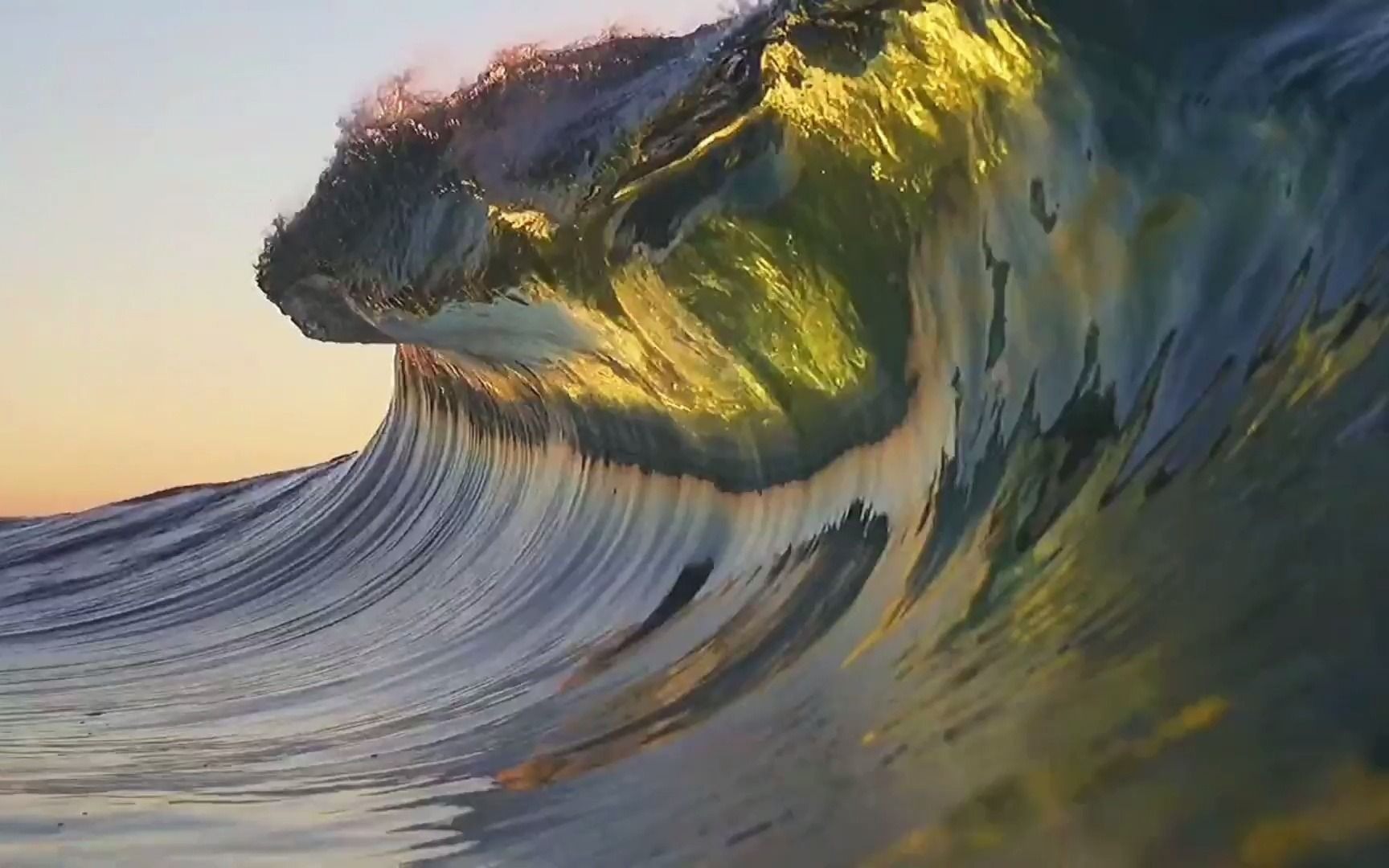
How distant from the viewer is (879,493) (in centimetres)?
182

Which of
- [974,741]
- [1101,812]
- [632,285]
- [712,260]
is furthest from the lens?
[632,285]

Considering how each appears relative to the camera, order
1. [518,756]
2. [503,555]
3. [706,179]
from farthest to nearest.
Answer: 1. [503,555]
2. [706,179]
3. [518,756]

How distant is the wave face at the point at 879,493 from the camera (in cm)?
100

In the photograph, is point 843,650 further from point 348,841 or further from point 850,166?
point 850,166

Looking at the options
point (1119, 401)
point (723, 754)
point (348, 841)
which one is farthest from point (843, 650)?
point (348, 841)

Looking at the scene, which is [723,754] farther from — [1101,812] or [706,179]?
[706,179]

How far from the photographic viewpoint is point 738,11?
6.54 feet

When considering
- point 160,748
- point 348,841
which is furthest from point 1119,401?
point 160,748

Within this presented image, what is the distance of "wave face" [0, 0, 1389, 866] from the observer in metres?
1.00

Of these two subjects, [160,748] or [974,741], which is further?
[160,748]

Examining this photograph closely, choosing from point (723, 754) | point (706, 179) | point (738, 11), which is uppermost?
point (738, 11)

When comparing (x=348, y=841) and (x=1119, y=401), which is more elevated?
(x=1119, y=401)

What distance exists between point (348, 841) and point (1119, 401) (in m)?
0.83

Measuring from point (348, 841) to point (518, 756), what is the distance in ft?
1.20
